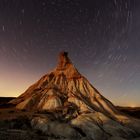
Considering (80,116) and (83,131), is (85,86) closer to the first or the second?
(80,116)

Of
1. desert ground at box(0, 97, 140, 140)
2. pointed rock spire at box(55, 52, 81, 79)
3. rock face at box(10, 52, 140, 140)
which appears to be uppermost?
pointed rock spire at box(55, 52, 81, 79)

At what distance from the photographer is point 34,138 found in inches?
1859

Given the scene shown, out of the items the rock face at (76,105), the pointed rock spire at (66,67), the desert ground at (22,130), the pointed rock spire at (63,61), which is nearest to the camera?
the desert ground at (22,130)

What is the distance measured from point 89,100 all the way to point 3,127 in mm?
35580

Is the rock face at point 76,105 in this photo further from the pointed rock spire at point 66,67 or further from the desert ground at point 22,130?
the desert ground at point 22,130

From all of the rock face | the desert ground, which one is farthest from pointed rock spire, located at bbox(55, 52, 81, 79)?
the desert ground

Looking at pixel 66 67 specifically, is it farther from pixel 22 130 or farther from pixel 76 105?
pixel 22 130

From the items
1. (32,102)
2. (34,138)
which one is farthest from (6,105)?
(34,138)

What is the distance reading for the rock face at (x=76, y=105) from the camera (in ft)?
194

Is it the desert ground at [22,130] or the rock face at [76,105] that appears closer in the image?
the desert ground at [22,130]

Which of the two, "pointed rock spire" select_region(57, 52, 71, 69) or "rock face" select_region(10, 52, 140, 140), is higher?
"pointed rock spire" select_region(57, 52, 71, 69)

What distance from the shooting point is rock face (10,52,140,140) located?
2329 inches

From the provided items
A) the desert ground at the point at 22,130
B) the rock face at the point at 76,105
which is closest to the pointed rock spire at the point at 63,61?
the rock face at the point at 76,105

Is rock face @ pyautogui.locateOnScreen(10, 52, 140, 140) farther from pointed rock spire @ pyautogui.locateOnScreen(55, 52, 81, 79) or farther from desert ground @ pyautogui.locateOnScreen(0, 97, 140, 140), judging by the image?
desert ground @ pyautogui.locateOnScreen(0, 97, 140, 140)
